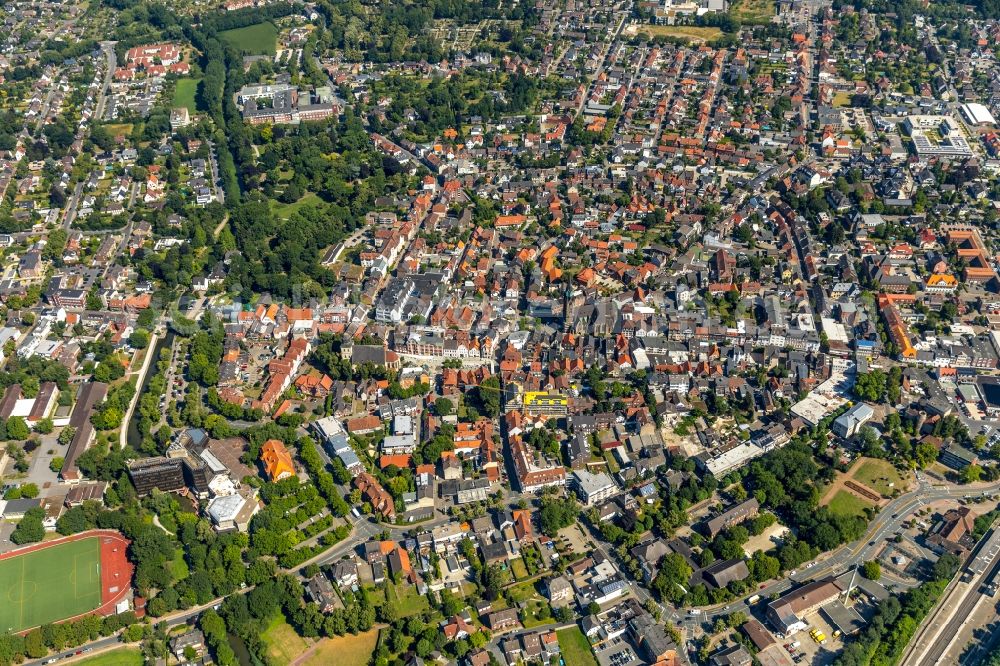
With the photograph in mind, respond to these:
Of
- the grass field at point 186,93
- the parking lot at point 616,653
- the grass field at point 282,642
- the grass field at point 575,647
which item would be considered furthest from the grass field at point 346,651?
the grass field at point 186,93

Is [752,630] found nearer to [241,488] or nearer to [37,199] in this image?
[241,488]

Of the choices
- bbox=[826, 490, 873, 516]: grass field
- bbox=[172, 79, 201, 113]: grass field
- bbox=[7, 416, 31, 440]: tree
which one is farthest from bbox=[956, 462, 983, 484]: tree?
bbox=[172, 79, 201, 113]: grass field

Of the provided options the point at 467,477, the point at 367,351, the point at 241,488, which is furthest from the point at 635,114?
the point at 241,488

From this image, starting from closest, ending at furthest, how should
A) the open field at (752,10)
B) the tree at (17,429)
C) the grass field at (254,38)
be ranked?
the tree at (17,429), the grass field at (254,38), the open field at (752,10)

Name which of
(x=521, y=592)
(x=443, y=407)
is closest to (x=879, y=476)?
(x=521, y=592)

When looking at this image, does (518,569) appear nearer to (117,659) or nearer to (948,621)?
(117,659)

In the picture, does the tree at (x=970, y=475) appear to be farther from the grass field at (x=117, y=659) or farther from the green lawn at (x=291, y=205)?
the green lawn at (x=291, y=205)

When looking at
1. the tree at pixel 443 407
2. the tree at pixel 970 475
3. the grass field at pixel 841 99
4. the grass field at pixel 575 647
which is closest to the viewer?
the grass field at pixel 575 647
